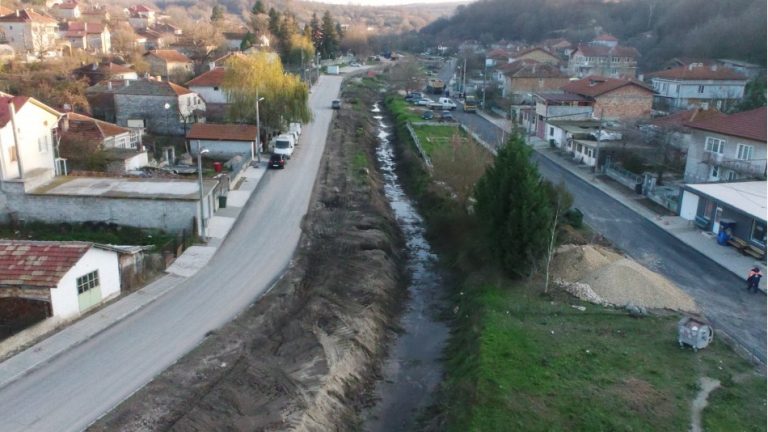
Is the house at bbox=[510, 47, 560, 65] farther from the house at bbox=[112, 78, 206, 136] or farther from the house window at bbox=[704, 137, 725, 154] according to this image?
the house window at bbox=[704, 137, 725, 154]

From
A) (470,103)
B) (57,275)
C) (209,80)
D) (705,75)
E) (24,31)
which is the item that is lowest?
(57,275)

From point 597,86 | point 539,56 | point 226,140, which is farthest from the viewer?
point 539,56

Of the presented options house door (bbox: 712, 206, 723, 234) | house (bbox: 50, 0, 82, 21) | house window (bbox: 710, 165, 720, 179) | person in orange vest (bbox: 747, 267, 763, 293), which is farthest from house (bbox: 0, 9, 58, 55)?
person in orange vest (bbox: 747, 267, 763, 293)

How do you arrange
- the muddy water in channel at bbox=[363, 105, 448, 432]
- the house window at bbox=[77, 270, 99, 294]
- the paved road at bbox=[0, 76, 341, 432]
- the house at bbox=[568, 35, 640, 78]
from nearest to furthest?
the paved road at bbox=[0, 76, 341, 432]
the muddy water in channel at bbox=[363, 105, 448, 432]
the house window at bbox=[77, 270, 99, 294]
the house at bbox=[568, 35, 640, 78]

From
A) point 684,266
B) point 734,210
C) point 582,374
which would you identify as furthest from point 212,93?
point 582,374

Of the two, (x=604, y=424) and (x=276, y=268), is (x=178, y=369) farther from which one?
(x=604, y=424)

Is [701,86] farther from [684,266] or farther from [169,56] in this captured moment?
[169,56]
